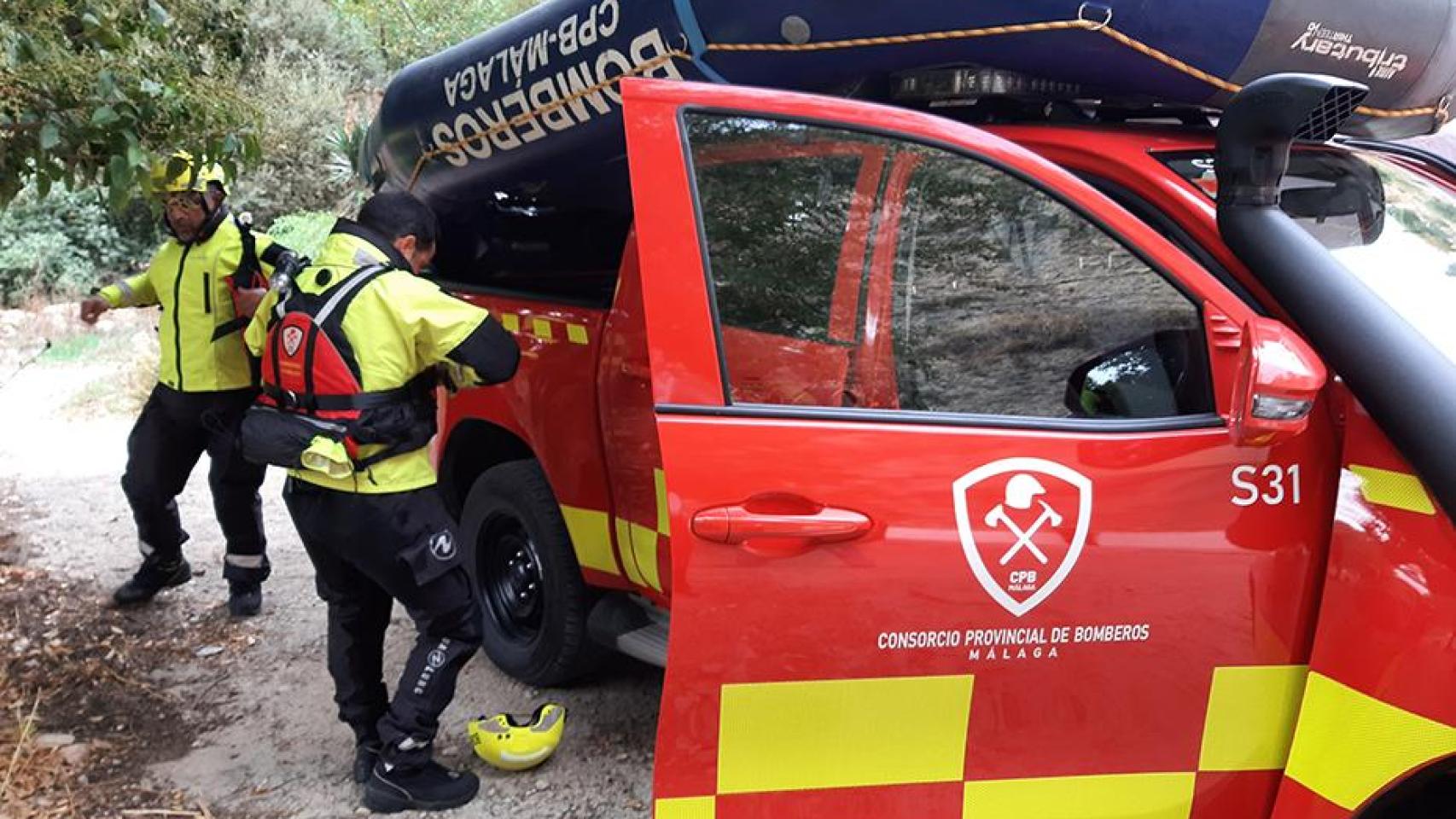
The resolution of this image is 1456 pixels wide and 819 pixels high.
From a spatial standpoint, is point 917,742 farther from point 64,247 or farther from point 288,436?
point 64,247

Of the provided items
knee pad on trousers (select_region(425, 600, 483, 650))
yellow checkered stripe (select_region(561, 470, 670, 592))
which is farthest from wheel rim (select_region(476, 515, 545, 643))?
knee pad on trousers (select_region(425, 600, 483, 650))

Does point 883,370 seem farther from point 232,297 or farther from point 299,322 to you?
point 232,297

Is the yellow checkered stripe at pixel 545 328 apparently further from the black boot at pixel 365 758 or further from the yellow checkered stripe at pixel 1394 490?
the yellow checkered stripe at pixel 1394 490

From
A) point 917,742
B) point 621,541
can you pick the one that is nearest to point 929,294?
point 917,742

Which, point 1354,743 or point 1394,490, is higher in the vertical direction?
point 1394,490

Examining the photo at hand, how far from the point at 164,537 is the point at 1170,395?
13.0 ft

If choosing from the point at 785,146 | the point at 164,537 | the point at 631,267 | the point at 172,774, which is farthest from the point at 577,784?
the point at 164,537

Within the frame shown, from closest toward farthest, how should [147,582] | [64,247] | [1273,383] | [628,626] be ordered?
1. [1273,383]
2. [628,626]
3. [147,582]
4. [64,247]

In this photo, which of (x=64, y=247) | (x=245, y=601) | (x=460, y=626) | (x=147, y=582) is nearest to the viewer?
(x=460, y=626)

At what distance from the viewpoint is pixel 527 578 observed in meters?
3.95

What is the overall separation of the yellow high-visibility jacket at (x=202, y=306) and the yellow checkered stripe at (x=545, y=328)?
115cm

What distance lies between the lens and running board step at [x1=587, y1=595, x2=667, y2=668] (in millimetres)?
3330

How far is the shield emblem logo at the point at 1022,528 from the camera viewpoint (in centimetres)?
209

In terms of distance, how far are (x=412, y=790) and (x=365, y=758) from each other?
0.23 meters
